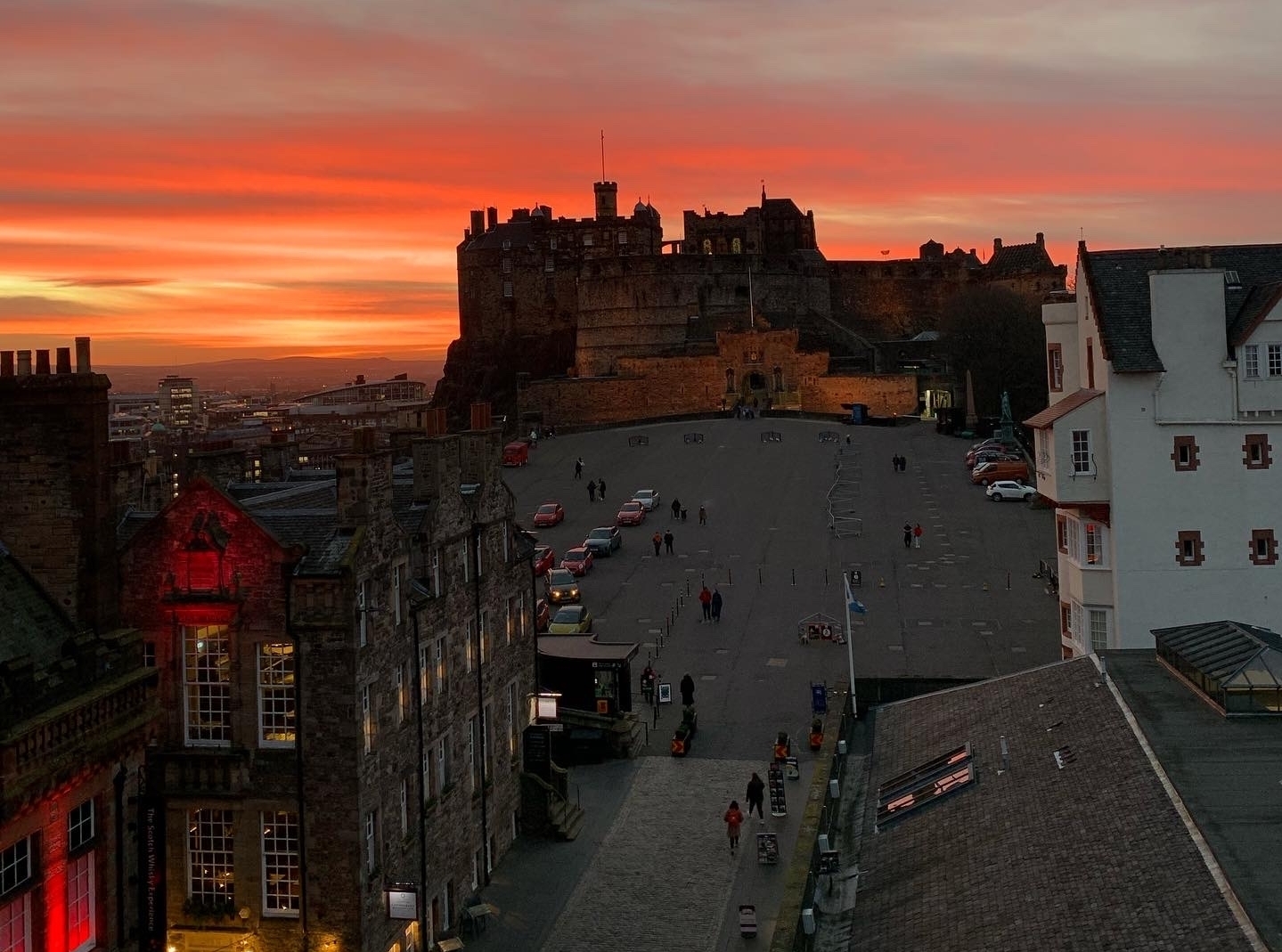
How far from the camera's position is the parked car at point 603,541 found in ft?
187

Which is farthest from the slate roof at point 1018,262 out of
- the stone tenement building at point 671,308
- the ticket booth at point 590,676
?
the ticket booth at point 590,676

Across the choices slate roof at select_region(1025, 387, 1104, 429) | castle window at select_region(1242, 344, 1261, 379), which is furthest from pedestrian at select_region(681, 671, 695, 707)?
castle window at select_region(1242, 344, 1261, 379)

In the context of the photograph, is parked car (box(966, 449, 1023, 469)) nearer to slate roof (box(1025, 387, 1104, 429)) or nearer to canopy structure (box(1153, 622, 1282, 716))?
slate roof (box(1025, 387, 1104, 429))

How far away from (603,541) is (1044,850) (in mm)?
38764

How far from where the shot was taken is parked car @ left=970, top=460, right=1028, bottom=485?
226 feet

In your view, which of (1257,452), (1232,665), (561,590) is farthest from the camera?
(561,590)

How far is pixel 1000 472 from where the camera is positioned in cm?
6894

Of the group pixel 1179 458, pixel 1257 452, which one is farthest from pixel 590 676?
pixel 1257 452

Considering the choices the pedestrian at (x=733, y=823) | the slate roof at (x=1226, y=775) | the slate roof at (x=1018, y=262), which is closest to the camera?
the slate roof at (x=1226, y=775)

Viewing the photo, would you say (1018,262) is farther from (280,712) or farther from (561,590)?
(280,712)

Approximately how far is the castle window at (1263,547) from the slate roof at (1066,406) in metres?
4.82

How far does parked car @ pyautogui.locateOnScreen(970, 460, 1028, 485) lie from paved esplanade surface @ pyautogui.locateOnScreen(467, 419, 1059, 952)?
900 mm

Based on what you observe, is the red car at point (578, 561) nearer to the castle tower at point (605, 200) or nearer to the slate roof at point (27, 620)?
the slate roof at point (27, 620)

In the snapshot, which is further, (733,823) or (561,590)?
(561,590)
